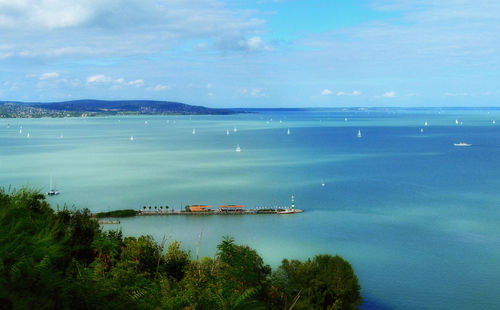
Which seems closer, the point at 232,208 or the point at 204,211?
the point at 204,211

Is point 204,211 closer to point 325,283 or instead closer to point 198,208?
point 198,208

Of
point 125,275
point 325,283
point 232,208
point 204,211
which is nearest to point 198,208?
point 204,211

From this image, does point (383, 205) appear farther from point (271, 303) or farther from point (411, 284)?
point (271, 303)

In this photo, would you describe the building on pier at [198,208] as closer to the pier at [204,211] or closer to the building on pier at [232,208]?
the pier at [204,211]

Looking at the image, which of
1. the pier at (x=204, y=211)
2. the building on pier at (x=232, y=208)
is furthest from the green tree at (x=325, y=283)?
the building on pier at (x=232, y=208)

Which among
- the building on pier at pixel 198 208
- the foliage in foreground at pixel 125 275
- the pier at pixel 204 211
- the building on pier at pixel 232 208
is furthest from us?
the building on pier at pixel 232 208

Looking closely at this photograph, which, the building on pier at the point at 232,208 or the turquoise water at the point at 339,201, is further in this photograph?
the building on pier at the point at 232,208
